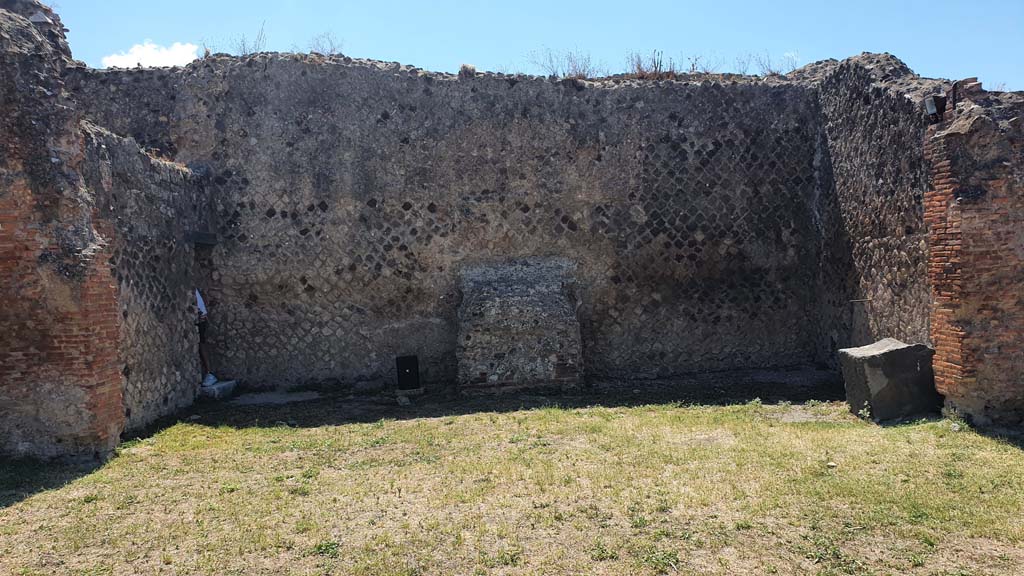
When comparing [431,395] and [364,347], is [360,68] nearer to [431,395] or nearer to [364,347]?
[364,347]

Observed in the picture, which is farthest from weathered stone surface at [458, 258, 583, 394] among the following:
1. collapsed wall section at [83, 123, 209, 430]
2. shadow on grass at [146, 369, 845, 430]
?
collapsed wall section at [83, 123, 209, 430]

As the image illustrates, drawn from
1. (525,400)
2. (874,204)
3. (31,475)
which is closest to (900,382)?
(874,204)

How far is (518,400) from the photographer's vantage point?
8.73 metres

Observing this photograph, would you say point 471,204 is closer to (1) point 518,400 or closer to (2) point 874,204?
(1) point 518,400

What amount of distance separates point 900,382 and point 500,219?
5.52 metres

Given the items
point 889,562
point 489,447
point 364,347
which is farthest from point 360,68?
point 889,562

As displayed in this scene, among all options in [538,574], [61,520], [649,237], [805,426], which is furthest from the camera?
[649,237]

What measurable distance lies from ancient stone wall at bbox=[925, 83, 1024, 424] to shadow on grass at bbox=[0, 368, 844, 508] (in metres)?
2.14

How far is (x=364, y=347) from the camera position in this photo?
9945mm

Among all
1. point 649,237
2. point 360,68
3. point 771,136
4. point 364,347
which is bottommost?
point 364,347

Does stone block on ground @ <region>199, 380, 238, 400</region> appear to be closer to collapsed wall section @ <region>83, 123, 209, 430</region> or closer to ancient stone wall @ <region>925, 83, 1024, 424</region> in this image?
collapsed wall section @ <region>83, 123, 209, 430</region>

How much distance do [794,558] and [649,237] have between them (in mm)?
6779

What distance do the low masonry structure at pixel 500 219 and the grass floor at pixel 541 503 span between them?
7.84 ft

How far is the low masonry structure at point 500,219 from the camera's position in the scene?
29.9 feet
